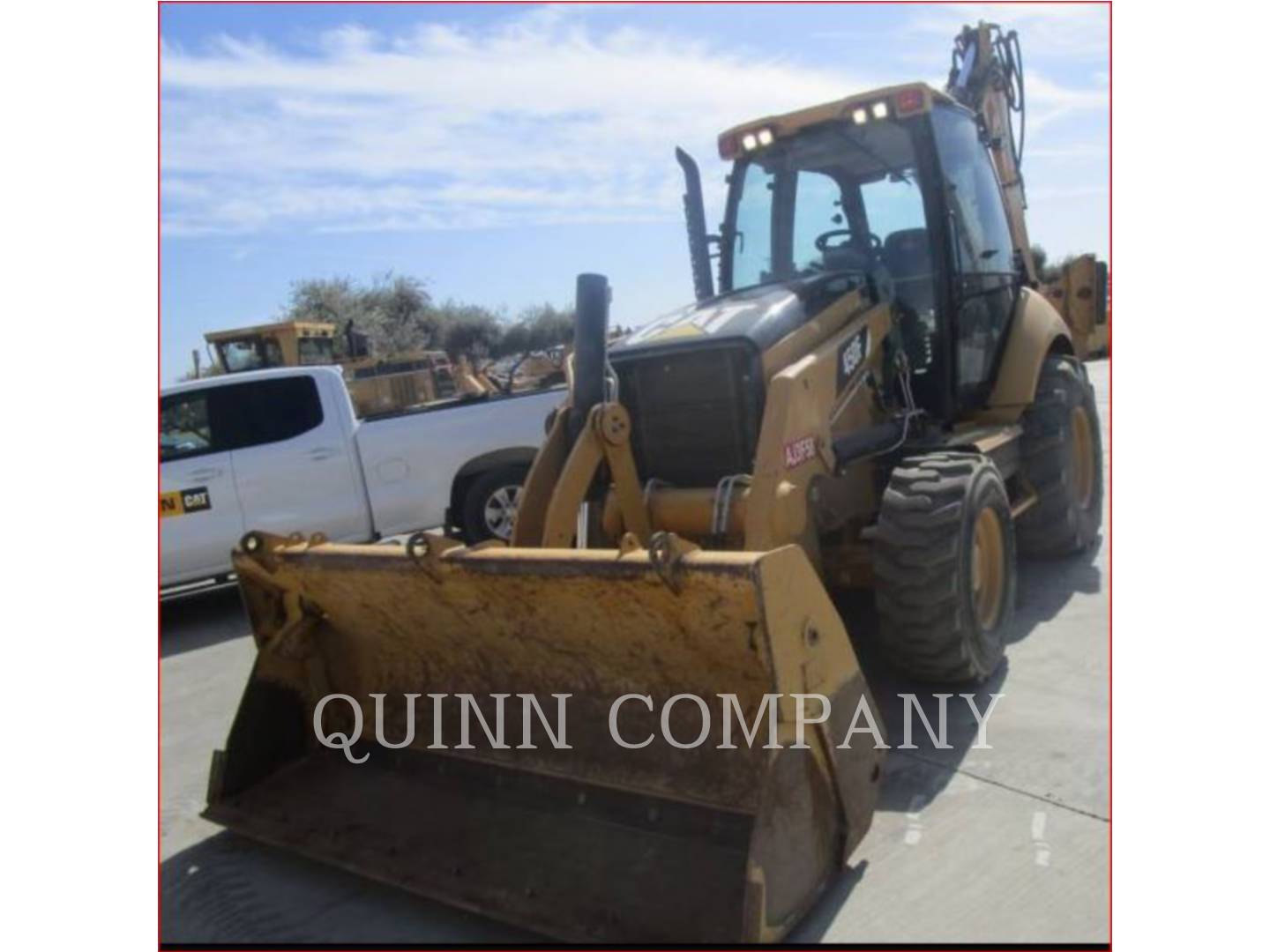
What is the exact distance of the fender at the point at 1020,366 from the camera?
616 cm

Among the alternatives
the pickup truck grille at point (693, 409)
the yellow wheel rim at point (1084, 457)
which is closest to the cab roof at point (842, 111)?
the pickup truck grille at point (693, 409)

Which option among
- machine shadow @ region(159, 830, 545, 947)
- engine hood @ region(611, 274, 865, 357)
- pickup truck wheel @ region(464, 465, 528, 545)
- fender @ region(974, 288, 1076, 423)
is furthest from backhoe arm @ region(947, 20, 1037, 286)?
machine shadow @ region(159, 830, 545, 947)

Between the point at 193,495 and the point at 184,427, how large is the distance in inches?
20.5

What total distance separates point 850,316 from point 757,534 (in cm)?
153

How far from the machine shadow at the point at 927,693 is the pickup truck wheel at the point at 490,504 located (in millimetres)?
3262

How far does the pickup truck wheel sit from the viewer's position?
27.3ft

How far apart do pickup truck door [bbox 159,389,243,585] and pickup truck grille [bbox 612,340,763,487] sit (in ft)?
12.8

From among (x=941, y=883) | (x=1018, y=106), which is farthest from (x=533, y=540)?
(x=1018, y=106)

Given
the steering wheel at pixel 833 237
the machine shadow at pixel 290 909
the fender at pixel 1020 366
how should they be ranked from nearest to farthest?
the machine shadow at pixel 290 909, the steering wheel at pixel 833 237, the fender at pixel 1020 366

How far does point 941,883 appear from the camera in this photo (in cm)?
335

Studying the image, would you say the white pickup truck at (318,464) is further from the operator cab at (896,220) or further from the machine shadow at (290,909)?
the machine shadow at (290,909)

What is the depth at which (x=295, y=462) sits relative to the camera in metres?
7.89

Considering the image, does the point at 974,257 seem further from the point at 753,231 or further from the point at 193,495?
the point at 193,495

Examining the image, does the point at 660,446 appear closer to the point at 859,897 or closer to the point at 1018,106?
the point at 859,897
